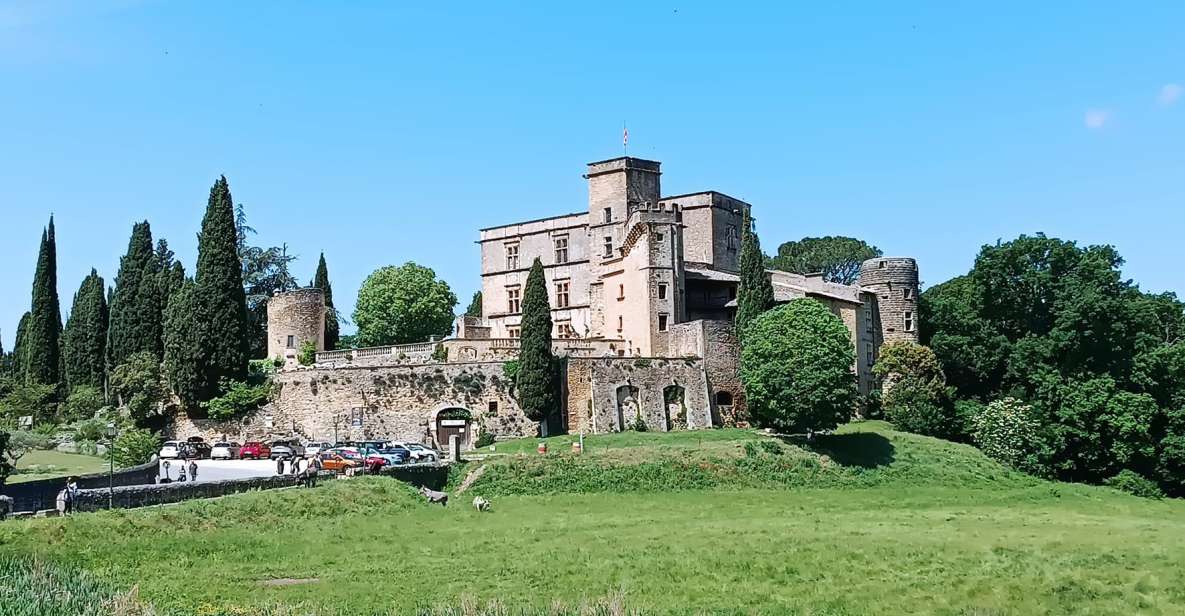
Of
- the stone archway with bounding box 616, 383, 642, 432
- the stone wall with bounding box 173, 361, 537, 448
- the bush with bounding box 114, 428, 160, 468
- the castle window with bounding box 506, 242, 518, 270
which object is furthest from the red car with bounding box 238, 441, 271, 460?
the castle window with bounding box 506, 242, 518, 270

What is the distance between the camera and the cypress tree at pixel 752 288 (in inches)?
2309

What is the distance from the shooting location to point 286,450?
5325 cm

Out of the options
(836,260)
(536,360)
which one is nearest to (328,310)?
(536,360)

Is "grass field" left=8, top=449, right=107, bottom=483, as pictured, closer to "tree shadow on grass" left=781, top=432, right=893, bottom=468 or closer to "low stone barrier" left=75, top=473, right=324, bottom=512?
"low stone barrier" left=75, top=473, right=324, bottom=512

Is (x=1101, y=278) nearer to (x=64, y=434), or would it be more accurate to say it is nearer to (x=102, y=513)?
(x=102, y=513)

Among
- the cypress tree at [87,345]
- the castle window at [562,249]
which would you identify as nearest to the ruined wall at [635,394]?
the castle window at [562,249]

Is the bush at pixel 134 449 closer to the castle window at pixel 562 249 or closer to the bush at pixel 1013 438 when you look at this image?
the castle window at pixel 562 249

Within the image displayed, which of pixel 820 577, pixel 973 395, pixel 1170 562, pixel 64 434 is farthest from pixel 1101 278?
pixel 64 434

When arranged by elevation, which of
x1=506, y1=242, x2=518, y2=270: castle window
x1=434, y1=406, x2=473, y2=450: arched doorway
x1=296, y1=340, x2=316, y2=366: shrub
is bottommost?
x1=434, y1=406, x2=473, y2=450: arched doorway

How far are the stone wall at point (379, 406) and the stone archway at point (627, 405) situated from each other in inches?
161

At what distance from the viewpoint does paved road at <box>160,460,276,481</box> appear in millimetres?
46406

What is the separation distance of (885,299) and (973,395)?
664 centimetres

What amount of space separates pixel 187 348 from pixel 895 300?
35680 millimetres

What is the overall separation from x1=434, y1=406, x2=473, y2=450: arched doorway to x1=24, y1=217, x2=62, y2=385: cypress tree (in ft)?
94.8
